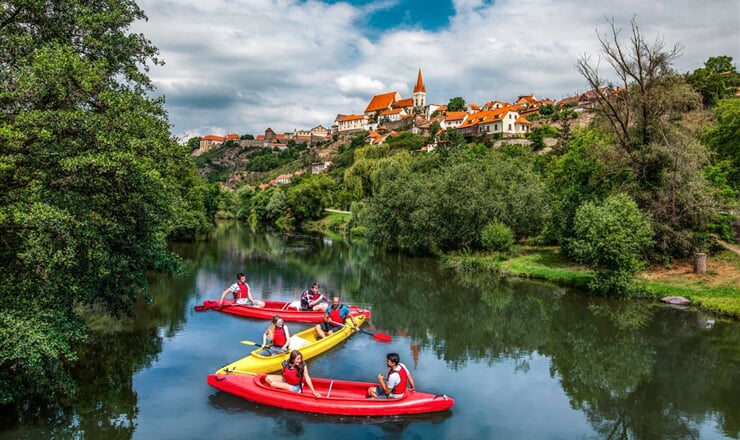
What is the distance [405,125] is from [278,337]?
376 ft

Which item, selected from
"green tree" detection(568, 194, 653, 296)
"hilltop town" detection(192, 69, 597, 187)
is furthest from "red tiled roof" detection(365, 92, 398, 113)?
"green tree" detection(568, 194, 653, 296)

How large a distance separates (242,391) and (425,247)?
94.7ft

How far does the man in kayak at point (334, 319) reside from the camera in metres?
17.5

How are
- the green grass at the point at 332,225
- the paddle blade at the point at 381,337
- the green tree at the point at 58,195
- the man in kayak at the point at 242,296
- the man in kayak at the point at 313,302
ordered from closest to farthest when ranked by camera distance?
1. the green tree at the point at 58,195
2. the paddle blade at the point at 381,337
3. the man in kayak at the point at 313,302
4. the man in kayak at the point at 242,296
5. the green grass at the point at 332,225

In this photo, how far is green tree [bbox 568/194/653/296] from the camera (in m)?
22.8

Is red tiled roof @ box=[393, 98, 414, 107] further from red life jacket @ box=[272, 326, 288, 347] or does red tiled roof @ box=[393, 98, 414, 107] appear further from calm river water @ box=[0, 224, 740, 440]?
red life jacket @ box=[272, 326, 288, 347]

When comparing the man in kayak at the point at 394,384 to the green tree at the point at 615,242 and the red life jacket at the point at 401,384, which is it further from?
the green tree at the point at 615,242

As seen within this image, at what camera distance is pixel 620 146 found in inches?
1110

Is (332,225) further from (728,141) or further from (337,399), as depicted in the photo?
(337,399)

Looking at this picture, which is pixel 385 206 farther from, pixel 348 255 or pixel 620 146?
pixel 620 146

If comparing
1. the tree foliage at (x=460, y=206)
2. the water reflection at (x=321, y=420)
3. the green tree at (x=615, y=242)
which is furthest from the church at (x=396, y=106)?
the water reflection at (x=321, y=420)

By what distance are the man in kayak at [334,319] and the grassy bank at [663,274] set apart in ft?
47.5

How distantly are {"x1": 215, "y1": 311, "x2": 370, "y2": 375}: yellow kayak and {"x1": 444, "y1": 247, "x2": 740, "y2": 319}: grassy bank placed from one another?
14043 millimetres

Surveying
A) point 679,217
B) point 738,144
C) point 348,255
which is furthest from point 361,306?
point 738,144
